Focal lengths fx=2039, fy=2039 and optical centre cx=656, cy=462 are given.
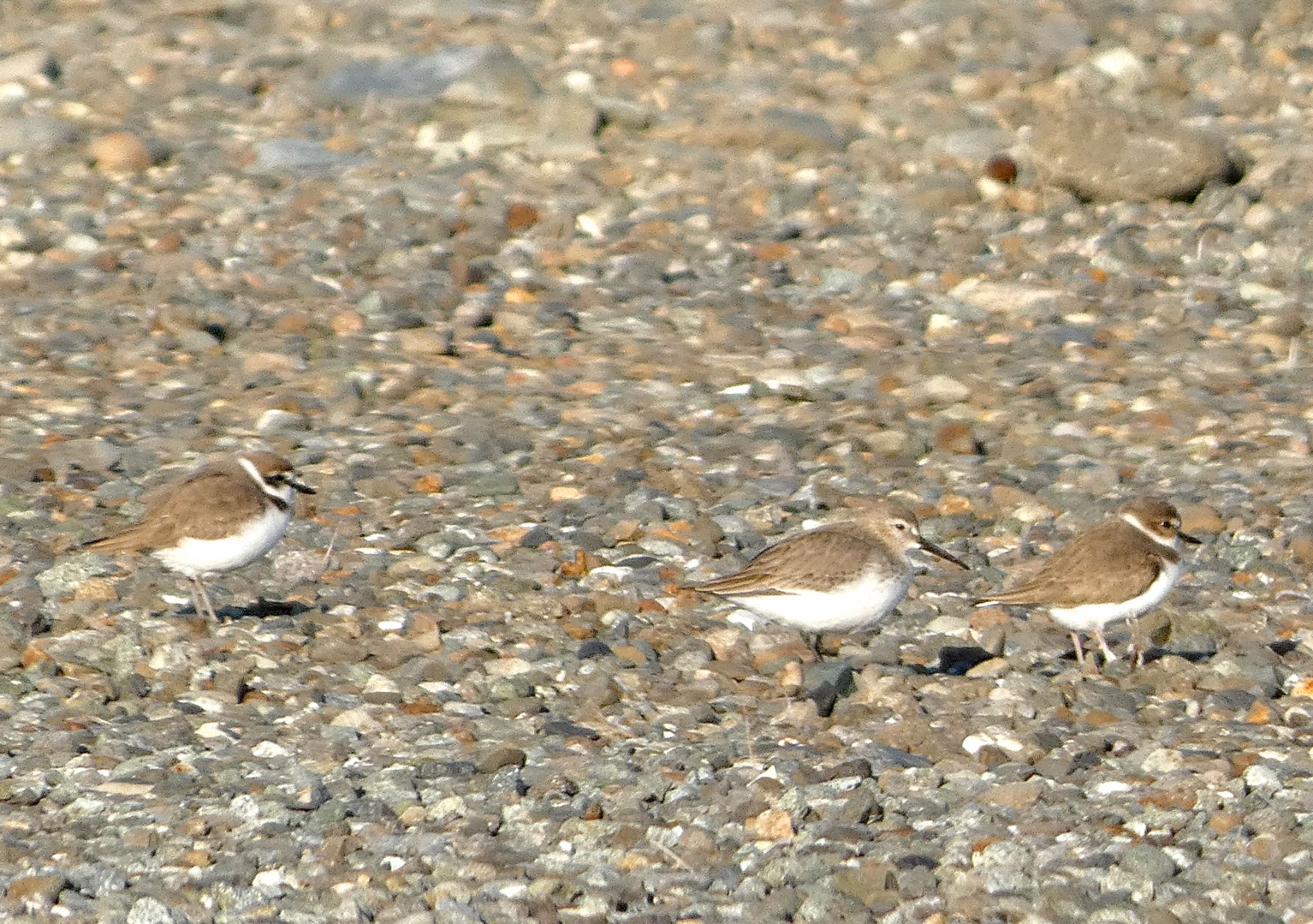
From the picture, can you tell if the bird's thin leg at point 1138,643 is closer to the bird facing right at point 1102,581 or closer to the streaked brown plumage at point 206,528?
the bird facing right at point 1102,581

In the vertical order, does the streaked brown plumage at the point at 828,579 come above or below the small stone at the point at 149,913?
below

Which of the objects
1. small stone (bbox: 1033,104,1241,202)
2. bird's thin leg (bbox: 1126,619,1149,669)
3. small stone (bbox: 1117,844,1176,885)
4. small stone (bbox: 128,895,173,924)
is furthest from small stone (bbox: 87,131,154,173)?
small stone (bbox: 1117,844,1176,885)

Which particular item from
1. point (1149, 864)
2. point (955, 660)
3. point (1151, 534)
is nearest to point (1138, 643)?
point (1151, 534)

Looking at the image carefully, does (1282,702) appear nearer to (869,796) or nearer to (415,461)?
(869,796)

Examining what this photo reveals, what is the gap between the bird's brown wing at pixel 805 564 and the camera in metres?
9.20

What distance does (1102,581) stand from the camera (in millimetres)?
9219

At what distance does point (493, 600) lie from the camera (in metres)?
10.1

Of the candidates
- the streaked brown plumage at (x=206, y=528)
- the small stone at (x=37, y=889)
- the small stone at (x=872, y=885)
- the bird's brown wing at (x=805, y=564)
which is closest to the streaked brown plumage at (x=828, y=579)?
the bird's brown wing at (x=805, y=564)

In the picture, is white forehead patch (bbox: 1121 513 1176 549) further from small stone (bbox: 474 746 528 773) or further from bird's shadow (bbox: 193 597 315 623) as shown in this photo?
bird's shadow (bbox: 193 597 315 623)

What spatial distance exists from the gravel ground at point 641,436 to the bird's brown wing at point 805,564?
0.41m

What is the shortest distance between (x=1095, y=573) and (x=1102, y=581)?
63 millimetres

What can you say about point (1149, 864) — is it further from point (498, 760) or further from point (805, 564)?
point (498, 760)

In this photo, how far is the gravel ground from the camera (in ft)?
25.2

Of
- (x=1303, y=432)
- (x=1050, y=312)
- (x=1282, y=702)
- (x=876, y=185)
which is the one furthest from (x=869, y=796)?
(x=876, y=185)
